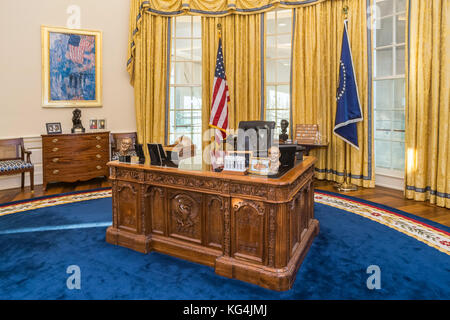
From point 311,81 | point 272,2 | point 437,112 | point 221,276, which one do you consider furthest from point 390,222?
point 272,2

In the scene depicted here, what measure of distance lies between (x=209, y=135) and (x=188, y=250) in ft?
12.9

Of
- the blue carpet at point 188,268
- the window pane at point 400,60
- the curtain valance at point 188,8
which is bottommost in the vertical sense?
the blue carpet at point 188,268

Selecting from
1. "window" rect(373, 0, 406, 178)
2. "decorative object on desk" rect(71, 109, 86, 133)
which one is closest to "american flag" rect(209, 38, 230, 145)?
"decorative object on desk" rect(71, 109, 86, 133)

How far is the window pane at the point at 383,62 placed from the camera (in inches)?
210

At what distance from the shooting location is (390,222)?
149 inches

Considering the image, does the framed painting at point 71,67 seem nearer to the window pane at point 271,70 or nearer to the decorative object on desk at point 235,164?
the window pane at point 271,70

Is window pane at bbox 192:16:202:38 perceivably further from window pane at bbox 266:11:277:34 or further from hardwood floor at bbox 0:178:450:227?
hardwood floor at bbox 0:178:450:227

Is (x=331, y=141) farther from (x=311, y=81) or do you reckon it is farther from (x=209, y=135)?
(x=209, y=135)

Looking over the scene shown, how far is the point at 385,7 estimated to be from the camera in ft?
17.3

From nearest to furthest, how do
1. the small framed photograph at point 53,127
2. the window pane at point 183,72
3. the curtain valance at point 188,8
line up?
the small framed photograph at point 53,127, the curtain valance at point 188,8, the window pane at point 183,72

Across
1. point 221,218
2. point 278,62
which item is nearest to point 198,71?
point 278,62

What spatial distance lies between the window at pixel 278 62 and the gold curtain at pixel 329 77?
288 millimetres

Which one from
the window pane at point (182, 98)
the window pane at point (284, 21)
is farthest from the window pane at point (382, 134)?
the window pane at point (182, 98)

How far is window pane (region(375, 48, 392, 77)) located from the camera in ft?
17.5
